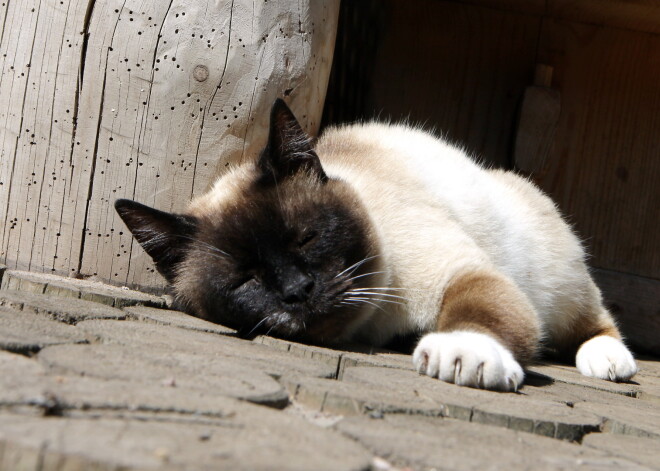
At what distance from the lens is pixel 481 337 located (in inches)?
100.0

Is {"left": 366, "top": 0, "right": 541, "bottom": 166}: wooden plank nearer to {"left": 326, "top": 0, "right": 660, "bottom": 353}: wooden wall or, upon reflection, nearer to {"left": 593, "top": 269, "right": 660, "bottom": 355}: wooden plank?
{"left": 326, "top": 0, "right": 660, "bottom": 353}: wooden wall

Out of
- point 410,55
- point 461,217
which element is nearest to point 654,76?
point 410,55

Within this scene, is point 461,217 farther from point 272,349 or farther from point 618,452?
point 618,452

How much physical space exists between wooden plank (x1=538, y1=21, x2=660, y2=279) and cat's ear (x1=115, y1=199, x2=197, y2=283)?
2.86 m

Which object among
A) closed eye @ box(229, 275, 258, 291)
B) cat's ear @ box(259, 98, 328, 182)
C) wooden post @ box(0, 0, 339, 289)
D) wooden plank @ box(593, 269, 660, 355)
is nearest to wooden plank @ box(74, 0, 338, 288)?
wooden post @ box(0, 0, 339, 289)

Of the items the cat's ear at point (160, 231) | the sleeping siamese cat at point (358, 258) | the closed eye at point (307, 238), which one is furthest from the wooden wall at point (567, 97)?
the closed eye at point (307, 238)

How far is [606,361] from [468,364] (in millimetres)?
1289

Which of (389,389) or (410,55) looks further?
(410,55)

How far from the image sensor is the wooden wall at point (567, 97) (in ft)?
16.5

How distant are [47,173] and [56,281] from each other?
0.57 m

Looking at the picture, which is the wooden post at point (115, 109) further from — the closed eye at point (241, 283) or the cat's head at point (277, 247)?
the closed eye at point (241, 283)

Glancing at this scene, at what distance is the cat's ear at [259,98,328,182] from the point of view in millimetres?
2904

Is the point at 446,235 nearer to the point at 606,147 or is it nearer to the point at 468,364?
the point at 468,364

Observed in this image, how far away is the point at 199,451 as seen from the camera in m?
1.16
